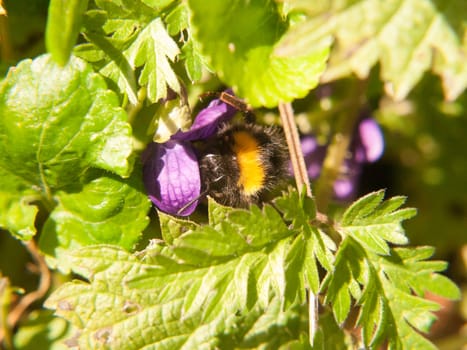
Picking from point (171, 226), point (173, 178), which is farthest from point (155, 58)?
A: point (171, 226)

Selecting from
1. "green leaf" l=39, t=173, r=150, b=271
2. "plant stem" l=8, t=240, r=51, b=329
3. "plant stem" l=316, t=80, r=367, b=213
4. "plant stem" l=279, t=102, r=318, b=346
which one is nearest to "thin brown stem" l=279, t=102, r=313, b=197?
"plant stem" l=279, t=102, r=318, b=346

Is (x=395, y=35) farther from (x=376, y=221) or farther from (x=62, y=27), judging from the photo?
(x=62, y=27)

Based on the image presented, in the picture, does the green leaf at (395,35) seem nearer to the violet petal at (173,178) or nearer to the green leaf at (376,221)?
the green leaf at (376,221)

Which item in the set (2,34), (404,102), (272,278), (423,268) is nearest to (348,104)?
(404,102)

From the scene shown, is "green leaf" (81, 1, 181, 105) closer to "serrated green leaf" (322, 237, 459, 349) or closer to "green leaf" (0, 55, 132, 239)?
"green leaf" (0, 55, 132, 239)

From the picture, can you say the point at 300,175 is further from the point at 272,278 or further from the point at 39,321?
the point at 39,321

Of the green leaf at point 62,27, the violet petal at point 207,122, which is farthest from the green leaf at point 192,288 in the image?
the green leaf at point 62,27
